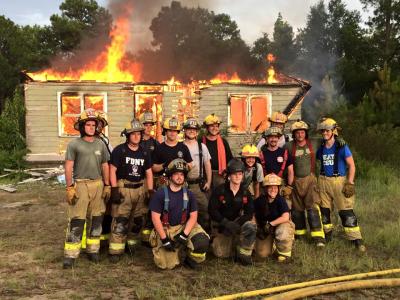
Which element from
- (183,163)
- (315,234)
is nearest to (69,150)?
(183,163)

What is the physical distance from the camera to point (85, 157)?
17.3 feet

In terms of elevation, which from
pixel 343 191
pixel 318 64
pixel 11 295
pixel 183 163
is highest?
pixel 318 64

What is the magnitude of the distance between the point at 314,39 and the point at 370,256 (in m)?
41.5

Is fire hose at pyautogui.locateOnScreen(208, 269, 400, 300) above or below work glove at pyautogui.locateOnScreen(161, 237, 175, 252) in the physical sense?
below

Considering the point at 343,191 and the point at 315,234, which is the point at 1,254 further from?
the point at 343,191

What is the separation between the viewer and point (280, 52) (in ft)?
145

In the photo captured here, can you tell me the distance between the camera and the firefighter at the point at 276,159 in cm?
600

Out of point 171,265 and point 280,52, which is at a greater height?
point 280,52

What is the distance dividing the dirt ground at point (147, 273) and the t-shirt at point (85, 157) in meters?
1.08

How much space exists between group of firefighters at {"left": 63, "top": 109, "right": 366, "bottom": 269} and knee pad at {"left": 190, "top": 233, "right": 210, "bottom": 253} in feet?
Result: 0.04

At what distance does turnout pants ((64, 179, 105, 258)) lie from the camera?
206 inches

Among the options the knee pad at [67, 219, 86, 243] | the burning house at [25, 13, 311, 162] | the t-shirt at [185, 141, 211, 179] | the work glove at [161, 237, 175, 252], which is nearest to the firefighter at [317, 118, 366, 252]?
the t-shirt at [185, 141, 211, 179]

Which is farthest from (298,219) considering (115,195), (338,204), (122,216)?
(115,195)

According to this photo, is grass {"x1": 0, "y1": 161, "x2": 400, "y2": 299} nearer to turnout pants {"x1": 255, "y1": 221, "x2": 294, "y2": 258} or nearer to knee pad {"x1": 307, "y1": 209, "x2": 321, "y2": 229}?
turnout pants {"x1": 255, "y1": 221, "x2": 294, "y2": 258}
